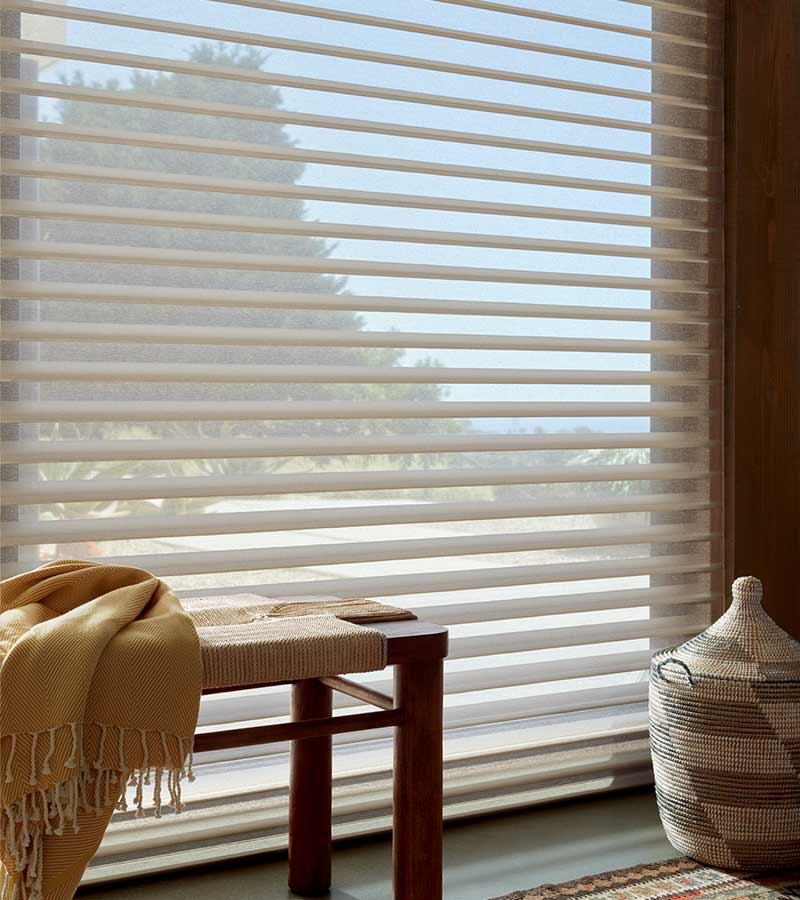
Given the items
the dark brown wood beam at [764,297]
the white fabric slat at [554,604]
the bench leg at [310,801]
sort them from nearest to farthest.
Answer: the bench leg at [310,801] < the white fabric slat at [554,604] < the dark brown wood beam at [764,297]

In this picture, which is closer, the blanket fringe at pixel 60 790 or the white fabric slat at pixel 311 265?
the blanket fringe at pixel 60 790

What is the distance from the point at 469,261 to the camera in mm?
2430

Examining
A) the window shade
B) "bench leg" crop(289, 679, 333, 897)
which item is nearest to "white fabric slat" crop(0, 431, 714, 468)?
the window shade

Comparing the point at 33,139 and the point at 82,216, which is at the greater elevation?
the point at 33,139

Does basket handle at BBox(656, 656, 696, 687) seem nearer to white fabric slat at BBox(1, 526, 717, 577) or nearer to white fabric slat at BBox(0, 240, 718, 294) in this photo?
white fabric slat at BBox(1, 526, 717, 577)

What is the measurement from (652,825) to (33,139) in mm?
1892

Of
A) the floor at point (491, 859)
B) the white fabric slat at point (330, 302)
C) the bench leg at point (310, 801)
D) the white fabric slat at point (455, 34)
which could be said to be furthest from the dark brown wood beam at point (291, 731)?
the white fabric slat at point (455, 34)

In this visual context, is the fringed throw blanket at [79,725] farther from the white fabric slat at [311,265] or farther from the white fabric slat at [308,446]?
the white fabric slat at [311,265]

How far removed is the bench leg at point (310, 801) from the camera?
2.00m

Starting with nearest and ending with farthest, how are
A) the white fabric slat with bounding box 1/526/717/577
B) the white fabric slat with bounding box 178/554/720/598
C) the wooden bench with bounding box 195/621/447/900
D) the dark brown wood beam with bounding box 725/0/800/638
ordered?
the wooden bench with bounding box 195/621/447/900 < the white fabric slat with bounding box 1/526/717/577 < the white fabric slat with bounding box 178/554/720/598 < the dark brown wood beam with bounding box 725/0/800/638

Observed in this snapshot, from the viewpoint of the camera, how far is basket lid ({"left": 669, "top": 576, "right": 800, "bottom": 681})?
2.13 m

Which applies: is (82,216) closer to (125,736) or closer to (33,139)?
(33,139)

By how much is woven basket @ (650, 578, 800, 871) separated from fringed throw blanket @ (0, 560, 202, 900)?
1.10 metres

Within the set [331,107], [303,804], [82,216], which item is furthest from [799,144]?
[303,804]
